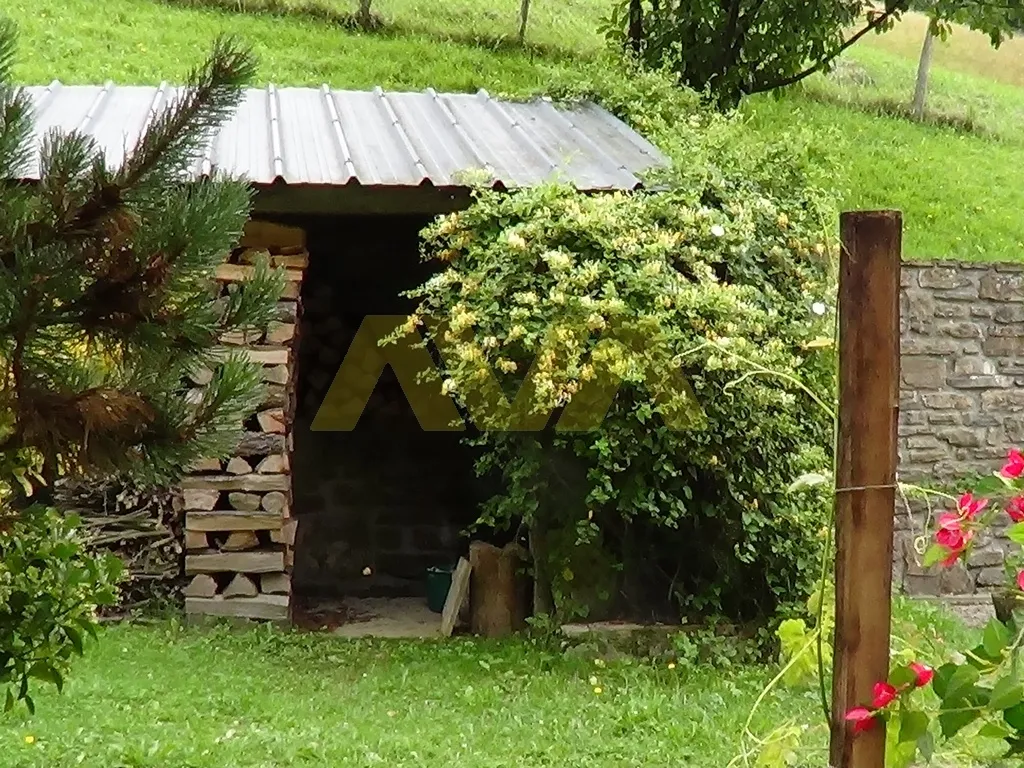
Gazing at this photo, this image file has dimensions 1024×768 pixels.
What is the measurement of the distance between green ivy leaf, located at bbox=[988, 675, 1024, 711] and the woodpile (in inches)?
170

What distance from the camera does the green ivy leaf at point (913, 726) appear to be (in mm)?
1806

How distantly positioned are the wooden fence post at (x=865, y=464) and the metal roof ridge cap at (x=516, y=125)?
12.2 ft

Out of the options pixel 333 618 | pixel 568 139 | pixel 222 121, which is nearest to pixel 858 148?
pixel 568 139

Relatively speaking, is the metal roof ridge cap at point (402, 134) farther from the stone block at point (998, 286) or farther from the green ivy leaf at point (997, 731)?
the green ivy leaf at point (997, 731)

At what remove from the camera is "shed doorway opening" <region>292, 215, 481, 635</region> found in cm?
756

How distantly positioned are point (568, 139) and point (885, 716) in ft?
15.6

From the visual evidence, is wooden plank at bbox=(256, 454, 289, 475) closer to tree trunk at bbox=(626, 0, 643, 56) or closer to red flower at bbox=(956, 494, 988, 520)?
red flower at bbox=(956, 494, 988, 520)

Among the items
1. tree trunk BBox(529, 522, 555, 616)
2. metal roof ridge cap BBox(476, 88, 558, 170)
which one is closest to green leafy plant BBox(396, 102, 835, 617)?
tree trunk BBox(529, 522, 555, 616)

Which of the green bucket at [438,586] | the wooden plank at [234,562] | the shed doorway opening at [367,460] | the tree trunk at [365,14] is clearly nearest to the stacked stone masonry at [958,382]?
the green bucket at [438,586]

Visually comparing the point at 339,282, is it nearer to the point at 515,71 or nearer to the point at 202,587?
the point at 202,587

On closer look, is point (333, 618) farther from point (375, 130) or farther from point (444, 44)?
point (444, 44)

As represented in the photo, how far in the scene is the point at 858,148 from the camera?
1180 centimetres

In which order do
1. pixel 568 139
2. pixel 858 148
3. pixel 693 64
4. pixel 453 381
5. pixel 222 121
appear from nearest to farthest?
1. pixel 222 121
2. pixel 453 381
3. pixel 568 139
4. pixel 693 64
5. pixel 858 148

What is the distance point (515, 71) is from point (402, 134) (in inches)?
249
